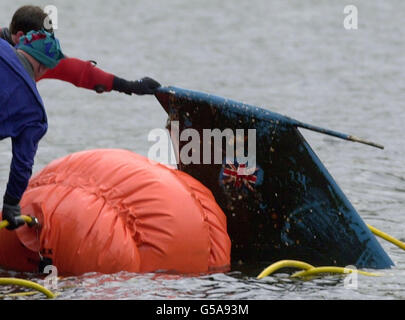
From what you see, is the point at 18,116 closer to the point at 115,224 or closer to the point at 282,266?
the point at 115,224

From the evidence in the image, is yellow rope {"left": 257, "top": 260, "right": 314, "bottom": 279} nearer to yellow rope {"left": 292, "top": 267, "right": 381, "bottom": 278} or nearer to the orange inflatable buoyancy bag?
yellow rope {"left": 292, "top": 267, "right": 381, "bottom": 278}

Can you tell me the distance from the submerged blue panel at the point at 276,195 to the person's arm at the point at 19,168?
4.05ft

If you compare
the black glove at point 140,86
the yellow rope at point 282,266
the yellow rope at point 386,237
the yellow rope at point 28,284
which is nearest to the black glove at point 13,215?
the yellow rope at point 28,284

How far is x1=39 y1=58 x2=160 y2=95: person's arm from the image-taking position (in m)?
7.34

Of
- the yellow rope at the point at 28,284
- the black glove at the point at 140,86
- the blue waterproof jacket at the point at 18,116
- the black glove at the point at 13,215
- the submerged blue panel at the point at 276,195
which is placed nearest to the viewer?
the yellow rope at the point at 28,284

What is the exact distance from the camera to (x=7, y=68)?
642cm

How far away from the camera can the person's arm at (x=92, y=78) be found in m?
7.34

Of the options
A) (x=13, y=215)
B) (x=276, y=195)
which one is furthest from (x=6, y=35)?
(x=276, y=195)

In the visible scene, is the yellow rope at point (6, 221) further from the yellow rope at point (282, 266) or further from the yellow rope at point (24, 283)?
the yellow rope at point (282, 266)

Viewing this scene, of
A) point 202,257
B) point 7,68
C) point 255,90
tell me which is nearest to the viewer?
point 7,68

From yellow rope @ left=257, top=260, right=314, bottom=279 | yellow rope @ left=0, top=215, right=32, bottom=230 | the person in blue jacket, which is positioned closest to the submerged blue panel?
yellow rope @ left=257, top=260, right=314, bottom=279
